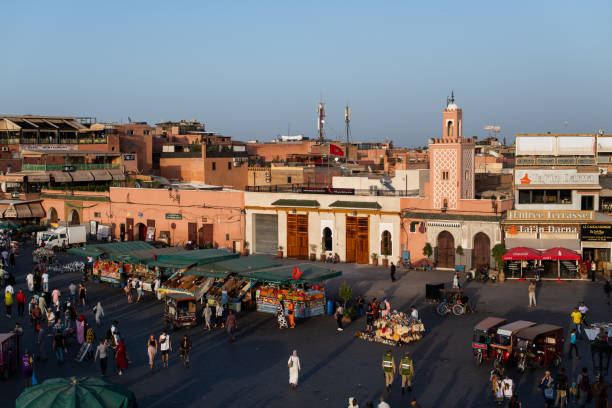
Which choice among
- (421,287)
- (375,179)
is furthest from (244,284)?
(375,179)

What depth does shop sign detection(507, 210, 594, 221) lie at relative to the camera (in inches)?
1238

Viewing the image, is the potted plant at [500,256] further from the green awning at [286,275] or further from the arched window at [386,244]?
the green awning at [286,275]

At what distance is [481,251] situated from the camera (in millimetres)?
32781

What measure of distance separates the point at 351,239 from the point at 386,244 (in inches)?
77.3

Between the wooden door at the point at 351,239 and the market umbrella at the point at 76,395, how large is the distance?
22.8m

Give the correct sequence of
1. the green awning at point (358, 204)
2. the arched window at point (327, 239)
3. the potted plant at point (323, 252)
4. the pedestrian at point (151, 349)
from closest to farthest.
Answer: the pedestrian at point (151, 349) < the green awning at point (358, 204) < the potted plant at point (323, 252) < the arched window at point (327, 239)

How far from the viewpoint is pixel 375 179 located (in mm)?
42844

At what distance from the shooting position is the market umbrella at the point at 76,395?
13.6 m

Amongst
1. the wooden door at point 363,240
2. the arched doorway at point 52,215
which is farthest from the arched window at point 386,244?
the arched doorway at point 52,215

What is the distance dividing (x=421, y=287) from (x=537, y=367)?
11153 millimetres

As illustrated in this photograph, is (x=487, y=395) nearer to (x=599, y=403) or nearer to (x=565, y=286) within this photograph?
(x=599, y=403)

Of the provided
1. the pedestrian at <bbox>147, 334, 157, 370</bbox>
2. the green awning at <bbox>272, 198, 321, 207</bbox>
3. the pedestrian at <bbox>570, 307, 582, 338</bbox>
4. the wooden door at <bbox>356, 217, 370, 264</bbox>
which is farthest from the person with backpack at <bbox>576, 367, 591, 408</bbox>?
the green awning at <bbox>272, 198, 321, 207</bbox>

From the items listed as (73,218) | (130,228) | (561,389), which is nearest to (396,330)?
(561,389)

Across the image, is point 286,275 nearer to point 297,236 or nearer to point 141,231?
point 297,236
